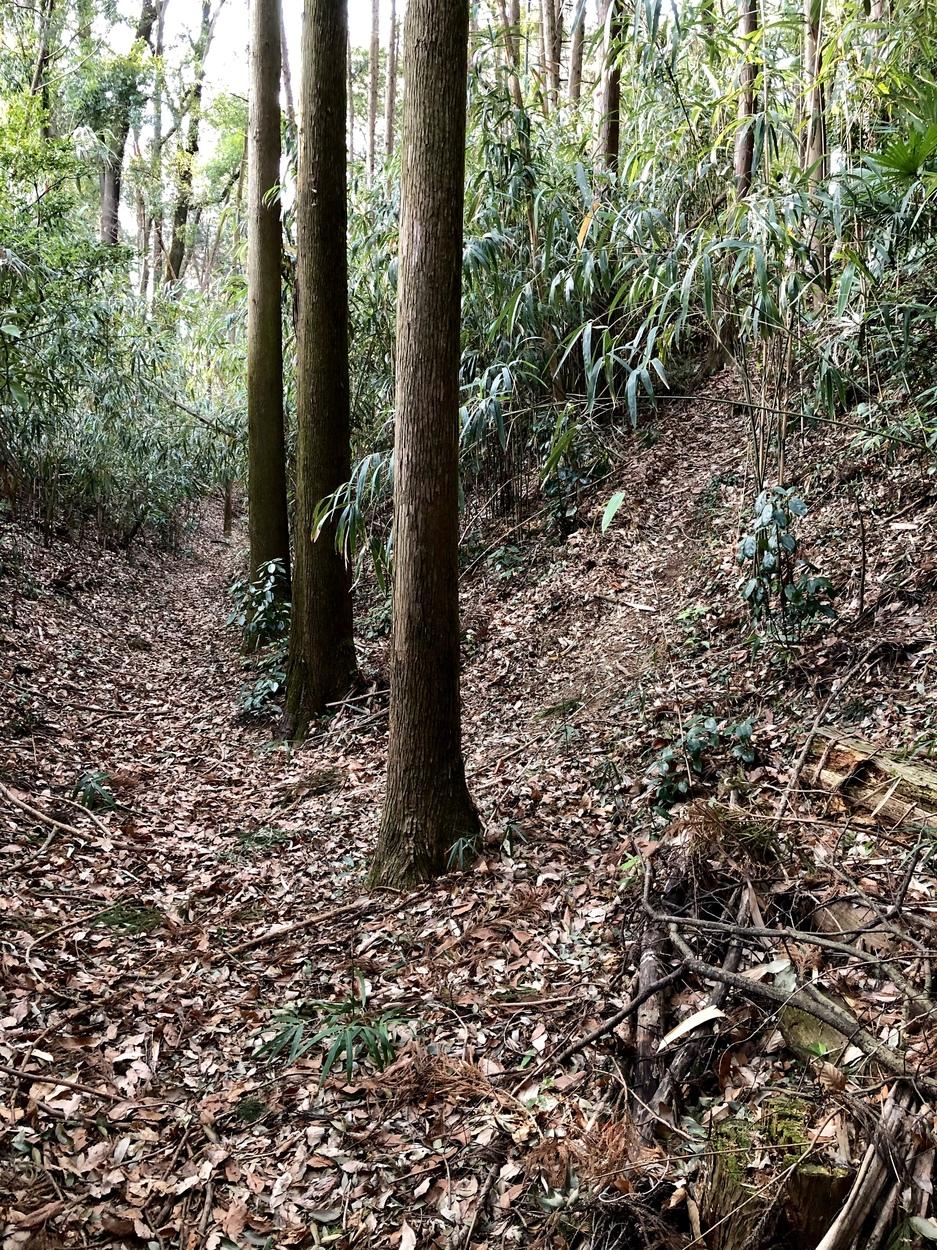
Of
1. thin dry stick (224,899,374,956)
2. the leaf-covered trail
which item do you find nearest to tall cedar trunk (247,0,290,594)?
the leaf-covered trail

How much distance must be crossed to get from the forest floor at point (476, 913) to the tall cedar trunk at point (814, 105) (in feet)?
4.92

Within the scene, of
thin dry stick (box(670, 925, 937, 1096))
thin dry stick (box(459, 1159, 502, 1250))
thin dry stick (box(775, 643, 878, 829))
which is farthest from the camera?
thin dry stick (box(775, 643, 878, 829))

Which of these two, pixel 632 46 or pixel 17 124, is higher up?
pixel 17 124

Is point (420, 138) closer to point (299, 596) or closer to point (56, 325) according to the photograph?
point (299, 596)

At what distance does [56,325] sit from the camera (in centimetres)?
745

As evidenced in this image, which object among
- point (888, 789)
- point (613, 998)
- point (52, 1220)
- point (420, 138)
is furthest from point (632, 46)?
point (52, 1220)

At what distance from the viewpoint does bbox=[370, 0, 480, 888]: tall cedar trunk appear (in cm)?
319

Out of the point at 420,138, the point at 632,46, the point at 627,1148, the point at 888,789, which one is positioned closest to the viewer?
the point at 627,1148

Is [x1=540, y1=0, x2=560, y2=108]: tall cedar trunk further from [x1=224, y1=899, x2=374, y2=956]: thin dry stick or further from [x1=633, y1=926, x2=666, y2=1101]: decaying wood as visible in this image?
[x1=633, y1=926, x2=666, y2=1101]: decaying wood

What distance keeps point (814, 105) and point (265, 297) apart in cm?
435

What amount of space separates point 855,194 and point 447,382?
200 centimetres

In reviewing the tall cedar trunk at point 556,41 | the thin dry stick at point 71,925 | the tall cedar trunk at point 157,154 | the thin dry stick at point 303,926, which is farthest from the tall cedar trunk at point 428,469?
the tall cedar trunk at point 157,154

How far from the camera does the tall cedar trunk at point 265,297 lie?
6.79 metres

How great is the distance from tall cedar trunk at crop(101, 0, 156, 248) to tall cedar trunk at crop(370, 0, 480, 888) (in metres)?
12.3
